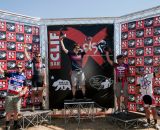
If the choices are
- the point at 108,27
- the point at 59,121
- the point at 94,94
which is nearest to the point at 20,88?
the point at 59,121

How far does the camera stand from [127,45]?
1028cm

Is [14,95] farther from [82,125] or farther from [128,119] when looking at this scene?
[128,119]

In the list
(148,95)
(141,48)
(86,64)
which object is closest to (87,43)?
(86,64)

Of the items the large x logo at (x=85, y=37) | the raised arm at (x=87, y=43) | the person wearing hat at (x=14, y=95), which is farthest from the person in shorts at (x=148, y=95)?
the person wearing hat at (x=14, y=95)

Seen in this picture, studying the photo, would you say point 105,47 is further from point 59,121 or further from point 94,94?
point 59,121

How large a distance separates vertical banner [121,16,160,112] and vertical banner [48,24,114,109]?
73cm

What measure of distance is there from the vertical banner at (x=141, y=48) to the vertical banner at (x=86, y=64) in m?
0.73

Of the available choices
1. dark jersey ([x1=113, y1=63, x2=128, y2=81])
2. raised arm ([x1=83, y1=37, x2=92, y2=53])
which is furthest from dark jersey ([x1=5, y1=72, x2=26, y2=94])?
dark jersey ([x1=113, y1=63, x2=128, y2=81])

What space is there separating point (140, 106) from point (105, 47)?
2841mm

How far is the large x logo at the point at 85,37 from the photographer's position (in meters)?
10.4

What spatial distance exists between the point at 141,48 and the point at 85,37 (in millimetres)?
2392

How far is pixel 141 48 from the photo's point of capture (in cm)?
976

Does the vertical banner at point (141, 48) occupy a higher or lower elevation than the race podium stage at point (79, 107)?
higher

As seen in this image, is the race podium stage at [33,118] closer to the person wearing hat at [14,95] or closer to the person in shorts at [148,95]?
the person wearing hat at [14,95]
